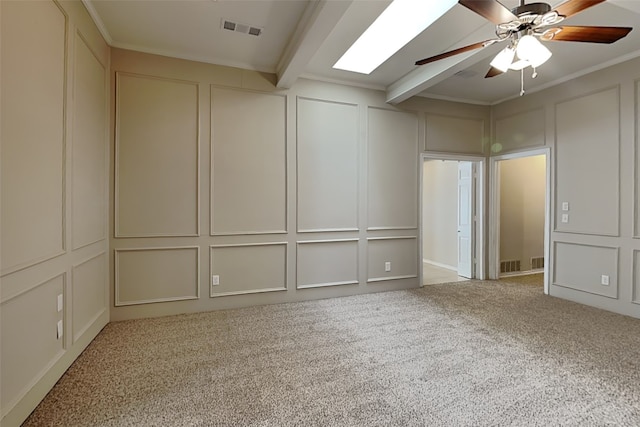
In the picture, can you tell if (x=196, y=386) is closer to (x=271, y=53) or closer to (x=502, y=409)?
(x=502, y=409)

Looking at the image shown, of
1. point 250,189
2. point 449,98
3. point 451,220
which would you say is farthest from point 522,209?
point 250,189

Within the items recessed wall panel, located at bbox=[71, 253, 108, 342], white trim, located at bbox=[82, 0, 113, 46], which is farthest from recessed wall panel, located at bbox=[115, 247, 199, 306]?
white trim, located at bbox=[82, 0, 113, 46]

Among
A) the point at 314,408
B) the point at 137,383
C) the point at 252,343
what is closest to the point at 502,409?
the point at 314,408

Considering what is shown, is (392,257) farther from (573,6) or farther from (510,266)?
(573,6)

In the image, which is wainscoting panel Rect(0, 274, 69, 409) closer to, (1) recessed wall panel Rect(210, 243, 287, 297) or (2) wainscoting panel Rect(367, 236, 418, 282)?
(1) recessed wall panel Rect(210, 243, 287, 297)

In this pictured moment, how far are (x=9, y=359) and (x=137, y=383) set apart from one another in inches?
29.7

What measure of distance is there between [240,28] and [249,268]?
2596 millimetres

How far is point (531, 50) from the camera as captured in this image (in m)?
2.00

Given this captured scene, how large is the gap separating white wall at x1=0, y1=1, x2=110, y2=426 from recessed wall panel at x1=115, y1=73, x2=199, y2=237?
0.39 metres

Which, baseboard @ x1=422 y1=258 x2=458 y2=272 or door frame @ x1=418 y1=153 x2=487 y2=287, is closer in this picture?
door frame @ x1=418 y1=153 x2=487 y2=287

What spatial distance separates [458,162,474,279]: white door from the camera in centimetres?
525

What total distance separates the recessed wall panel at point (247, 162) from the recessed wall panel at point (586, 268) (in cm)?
377

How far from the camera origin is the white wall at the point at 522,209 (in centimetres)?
542

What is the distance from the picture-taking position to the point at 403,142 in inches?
181
